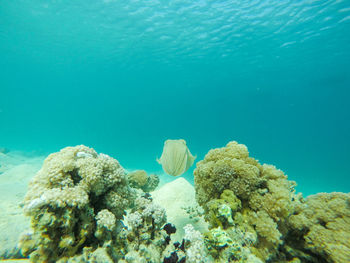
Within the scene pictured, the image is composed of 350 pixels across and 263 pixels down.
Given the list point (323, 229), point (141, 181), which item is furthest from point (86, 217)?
point (141, 181)

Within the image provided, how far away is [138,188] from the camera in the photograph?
23.9ft

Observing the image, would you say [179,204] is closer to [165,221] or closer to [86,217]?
[165,221]

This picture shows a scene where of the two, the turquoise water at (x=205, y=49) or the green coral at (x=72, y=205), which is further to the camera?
the turquoise water at (x=205, y=49)

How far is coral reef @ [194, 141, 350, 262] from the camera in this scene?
2.56 meters

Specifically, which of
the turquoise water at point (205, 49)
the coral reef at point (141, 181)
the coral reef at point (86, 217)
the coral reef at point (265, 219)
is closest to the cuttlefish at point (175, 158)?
the coral reef at point (265, 219)

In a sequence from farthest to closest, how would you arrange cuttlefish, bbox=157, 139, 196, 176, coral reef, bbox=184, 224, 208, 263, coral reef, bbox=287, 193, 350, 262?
cuttlefish, bbox=157, 139, 196, 176 → coral reef, bbox=287, 193, 350, 262 → coral reef, bbox=184, 224, 208, 263

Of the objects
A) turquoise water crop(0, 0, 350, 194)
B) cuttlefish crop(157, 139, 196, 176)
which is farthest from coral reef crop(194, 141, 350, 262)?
turquoise water crop(0, 0, 350, 194)

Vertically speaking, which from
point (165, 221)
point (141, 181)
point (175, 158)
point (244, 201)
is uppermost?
point (141, 181)

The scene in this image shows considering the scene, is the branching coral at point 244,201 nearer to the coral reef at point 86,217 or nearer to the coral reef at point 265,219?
the coral reef at point 265,219

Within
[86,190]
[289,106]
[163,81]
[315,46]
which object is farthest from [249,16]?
[289,106]

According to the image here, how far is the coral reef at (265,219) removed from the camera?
2.56 meters

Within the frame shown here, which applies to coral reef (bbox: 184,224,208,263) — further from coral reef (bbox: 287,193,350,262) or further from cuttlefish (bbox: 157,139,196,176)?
coral reef (bbox: 287,193,350,262)

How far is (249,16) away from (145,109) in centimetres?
9237

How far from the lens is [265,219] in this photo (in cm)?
289
